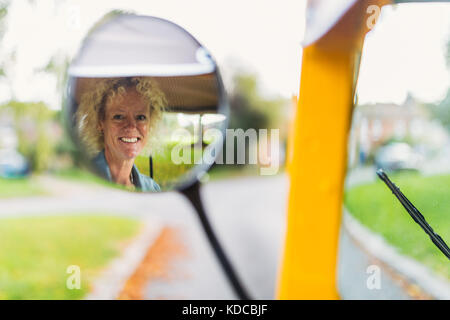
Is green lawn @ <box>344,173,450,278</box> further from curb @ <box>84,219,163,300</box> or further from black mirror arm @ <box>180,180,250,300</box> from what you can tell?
curb @ <box>84,219,163,300</box>

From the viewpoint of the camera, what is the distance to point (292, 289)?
50.2 inches

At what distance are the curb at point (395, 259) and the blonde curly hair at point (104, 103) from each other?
0.69 meters

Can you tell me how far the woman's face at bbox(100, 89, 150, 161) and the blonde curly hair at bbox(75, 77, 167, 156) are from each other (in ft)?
0.04

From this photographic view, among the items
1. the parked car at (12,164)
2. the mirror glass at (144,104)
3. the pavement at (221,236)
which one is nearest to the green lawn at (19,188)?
the parked car at (12,164)

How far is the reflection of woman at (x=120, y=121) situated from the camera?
89 centimetres

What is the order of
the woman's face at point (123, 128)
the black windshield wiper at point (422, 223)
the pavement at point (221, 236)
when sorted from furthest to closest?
the pavement at point (221, 236), the black windshield wiper at point (422, 223), the woman's face at point (123, 128)

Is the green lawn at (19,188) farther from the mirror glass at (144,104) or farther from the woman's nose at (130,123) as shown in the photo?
the woman's nose at (130,123)


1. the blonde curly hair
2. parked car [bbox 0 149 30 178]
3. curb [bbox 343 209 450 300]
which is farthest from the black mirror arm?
parked car [bbox 0 149 30 178]

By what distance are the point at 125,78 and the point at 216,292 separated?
3177 mm

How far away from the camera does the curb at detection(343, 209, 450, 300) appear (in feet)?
4.21

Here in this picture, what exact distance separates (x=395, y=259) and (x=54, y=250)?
14.0ft

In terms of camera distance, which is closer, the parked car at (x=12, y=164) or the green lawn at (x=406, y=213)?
the green lawn at (x=406, y=213)

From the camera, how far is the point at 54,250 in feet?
15.5

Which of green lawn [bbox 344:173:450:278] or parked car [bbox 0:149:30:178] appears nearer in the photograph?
green lawn [bbox 344:173:450:278]
